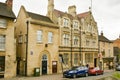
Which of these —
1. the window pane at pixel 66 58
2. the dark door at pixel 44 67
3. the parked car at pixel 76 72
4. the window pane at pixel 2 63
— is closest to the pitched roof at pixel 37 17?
the window pane at pixel 66 58

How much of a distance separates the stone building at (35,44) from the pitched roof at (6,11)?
320 cm

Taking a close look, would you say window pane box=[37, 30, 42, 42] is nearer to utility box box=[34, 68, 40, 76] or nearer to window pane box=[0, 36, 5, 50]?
utility box box=[34, 68, 40, 76]

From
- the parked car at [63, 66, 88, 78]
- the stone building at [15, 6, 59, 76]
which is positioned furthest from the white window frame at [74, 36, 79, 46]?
the parked car at [63, 66, 88, 78]

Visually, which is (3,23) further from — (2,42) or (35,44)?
(35,44)

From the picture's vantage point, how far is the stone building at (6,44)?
92.5ft

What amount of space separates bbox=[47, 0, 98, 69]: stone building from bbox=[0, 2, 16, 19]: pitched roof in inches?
404

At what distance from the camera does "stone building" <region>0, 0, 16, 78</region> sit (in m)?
28.2

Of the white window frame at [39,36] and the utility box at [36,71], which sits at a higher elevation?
the white window frame at [39,36]

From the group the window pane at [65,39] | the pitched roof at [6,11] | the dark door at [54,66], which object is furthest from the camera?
the window pane at [65,39]

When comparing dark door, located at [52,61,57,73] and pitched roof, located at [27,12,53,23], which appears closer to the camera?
pitched roof, located at [27,12,53,23]

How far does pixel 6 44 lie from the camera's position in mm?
28797

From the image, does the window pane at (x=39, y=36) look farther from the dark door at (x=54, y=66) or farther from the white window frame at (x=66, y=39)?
the white window frame at (x=66, y=39)

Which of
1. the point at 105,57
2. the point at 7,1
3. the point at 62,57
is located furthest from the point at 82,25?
the point at 7,1

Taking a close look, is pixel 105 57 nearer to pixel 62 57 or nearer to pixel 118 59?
pixel 118 59
